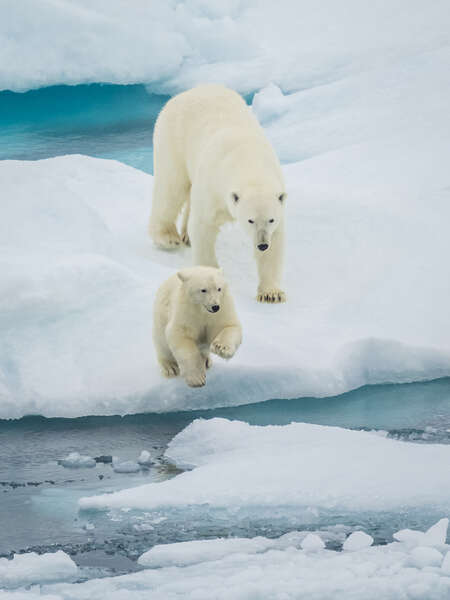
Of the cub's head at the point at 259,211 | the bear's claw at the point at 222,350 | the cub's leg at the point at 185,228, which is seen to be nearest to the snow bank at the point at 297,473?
the bear's claw at the point at 222,350

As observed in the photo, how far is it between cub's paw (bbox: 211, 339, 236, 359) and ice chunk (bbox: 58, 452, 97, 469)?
0.64m

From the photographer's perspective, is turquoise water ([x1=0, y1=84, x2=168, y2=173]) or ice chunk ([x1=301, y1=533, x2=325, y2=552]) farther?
turquoise water ([x1=0, y1=84, x2=168, y2=173])

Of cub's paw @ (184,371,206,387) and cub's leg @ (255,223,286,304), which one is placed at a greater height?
cub's leg @ (255,223,286,304)

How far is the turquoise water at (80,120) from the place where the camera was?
10.6 metres

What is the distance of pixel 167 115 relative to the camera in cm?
604

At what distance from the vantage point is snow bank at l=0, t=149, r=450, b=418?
13.8 ft

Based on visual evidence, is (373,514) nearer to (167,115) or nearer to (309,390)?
(309,390)

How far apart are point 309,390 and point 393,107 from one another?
242 inches

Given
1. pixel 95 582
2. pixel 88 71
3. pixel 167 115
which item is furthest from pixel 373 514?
pixel 88 71

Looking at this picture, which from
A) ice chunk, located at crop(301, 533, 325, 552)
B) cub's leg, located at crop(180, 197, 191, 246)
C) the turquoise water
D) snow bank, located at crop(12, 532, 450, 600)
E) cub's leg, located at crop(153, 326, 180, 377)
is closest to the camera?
snow bank, located at crop(12, 532, 450, 600)

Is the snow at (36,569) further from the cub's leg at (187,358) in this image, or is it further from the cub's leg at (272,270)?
the cub's leg at (272,270)

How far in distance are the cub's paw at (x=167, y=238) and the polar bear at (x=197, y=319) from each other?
1.96m

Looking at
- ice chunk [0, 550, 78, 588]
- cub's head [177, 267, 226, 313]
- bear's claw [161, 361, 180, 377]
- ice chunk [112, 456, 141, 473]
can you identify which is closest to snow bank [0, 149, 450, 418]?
bear's claw [161, 361, 180, 377]

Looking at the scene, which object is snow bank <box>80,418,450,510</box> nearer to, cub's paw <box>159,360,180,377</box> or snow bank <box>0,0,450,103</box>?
cub's paw <box>159,360,180,377</box>
